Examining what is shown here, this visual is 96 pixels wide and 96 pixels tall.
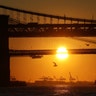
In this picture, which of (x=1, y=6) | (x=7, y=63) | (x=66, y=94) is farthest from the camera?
(x=1, y=6)

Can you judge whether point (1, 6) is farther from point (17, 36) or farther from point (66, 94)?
point (66, 94)

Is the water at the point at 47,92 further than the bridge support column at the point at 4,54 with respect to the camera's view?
No

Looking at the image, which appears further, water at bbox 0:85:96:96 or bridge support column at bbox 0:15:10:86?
bridge support column at bbox 0:15:10:86

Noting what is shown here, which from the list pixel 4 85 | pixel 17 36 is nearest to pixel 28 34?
pixel 17 36

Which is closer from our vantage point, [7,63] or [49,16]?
[7,63]

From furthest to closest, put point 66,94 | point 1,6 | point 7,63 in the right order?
point 1,6 → point 7,63 → point 66,94

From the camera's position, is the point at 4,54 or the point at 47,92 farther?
the point at 4,54

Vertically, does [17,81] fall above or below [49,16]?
below

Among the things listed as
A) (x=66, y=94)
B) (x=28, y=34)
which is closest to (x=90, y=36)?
(x=28, y=34)
